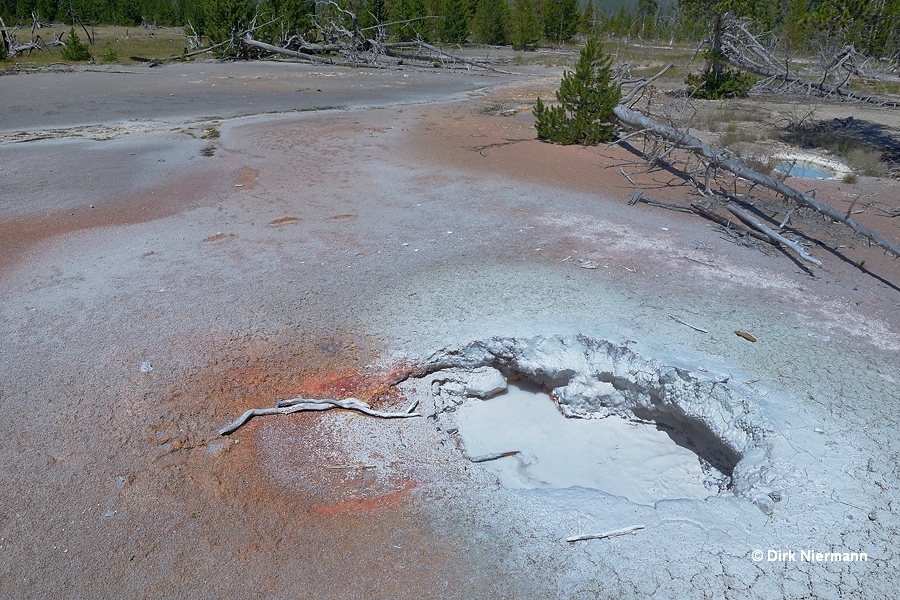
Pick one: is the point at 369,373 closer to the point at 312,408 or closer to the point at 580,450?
the point at 312,408

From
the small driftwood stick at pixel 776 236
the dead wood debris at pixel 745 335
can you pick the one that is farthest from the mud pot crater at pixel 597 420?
the small driftwood stick at pixel 776 236

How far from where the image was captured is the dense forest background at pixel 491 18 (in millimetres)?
12680

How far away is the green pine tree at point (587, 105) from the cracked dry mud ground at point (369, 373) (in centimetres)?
286

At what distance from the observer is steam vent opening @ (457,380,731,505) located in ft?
14.2

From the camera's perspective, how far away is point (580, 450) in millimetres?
4691

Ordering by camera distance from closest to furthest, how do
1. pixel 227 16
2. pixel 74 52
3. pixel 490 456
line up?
pixel 490 456
pixel 74 52
pixel 227 16

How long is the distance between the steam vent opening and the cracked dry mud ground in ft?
1.28

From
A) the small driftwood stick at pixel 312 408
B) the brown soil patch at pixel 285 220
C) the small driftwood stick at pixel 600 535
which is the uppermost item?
the brown soil patch at pixel 285 220

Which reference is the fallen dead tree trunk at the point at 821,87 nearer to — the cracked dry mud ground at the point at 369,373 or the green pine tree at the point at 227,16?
the cracked dry mud ground at the point at 369,373

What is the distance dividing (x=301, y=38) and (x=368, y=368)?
28.4 metres

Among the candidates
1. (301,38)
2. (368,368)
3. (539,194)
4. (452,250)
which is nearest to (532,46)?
(301,38)

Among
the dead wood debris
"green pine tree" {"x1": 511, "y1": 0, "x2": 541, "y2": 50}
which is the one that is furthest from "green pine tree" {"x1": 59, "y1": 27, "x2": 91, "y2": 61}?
the dead wood debris

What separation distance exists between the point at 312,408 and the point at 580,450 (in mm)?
1949

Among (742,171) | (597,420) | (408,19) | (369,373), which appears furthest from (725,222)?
(408,19)
